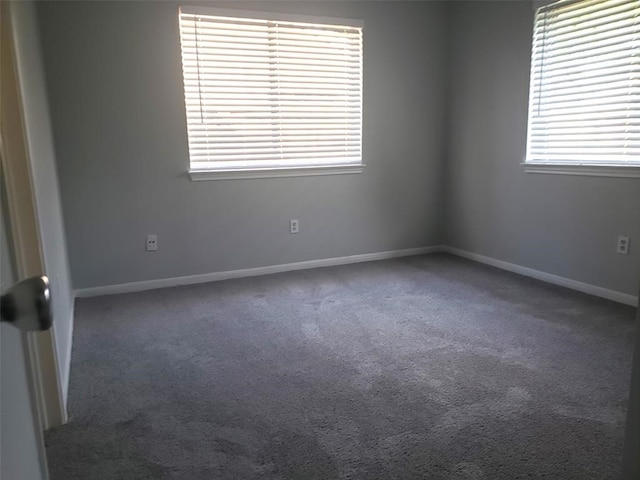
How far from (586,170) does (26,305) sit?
361 cm

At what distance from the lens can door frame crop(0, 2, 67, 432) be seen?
5.70 ft

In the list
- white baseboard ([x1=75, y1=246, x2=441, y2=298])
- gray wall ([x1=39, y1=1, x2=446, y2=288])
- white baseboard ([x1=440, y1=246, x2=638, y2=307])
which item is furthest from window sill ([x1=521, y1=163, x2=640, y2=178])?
white baseboard ([x1=75, y1=246, x2=441, y2=298])

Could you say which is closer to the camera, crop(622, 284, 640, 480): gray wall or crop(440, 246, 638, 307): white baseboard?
crop(622, 284, 640, 480): gray wall

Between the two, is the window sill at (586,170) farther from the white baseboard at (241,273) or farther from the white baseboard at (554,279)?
the white baseboard at (241,273)

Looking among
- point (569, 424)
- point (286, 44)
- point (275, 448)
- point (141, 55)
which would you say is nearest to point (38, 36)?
point (141, 55)

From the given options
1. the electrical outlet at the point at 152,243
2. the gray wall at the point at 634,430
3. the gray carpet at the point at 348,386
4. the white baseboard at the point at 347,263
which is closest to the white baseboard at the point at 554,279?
the white baseboard at the point at 347,263

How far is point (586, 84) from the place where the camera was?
3.31m

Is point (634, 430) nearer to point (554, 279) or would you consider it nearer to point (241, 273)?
point (554, 279)

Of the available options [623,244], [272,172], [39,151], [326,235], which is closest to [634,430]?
[39,151]

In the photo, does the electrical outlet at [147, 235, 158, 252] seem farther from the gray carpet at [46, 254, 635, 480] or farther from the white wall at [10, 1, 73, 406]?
the white wall at [10, 1, 73, 406]

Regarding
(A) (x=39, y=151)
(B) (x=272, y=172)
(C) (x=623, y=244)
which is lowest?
(C) (x=623, y=244)

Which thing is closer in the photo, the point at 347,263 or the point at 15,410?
the point at 15,410

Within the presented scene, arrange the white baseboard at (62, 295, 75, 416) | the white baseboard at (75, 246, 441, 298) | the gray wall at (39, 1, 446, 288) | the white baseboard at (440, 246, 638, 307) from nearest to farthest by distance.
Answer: the white baseboard at (62, 295, 75, 416) → the white baseboard at (440, 246, 638, 307) → the gray wall at (39, 1, 446, 288) → the white baseboard at (75, 246, 441, 298)

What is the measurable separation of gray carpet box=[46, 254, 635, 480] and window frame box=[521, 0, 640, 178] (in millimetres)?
888
